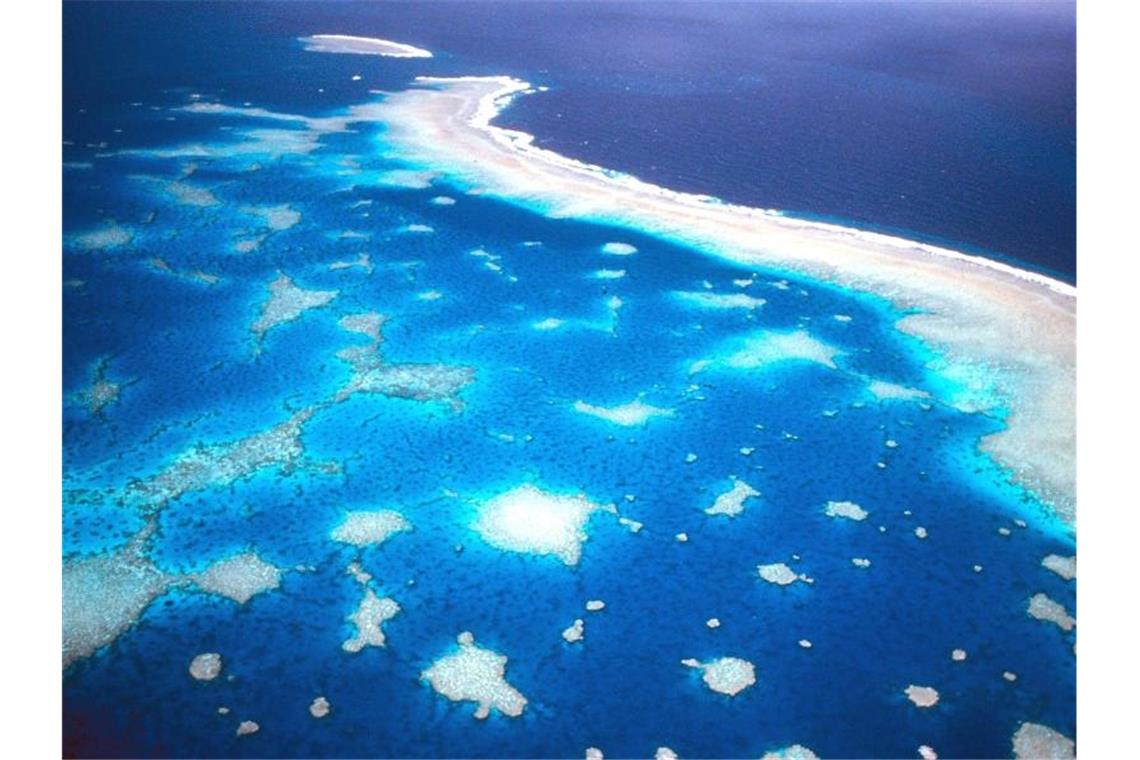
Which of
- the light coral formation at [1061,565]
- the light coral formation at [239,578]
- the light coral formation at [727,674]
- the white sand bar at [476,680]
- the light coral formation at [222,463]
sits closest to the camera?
the white sand bar at [476,680]

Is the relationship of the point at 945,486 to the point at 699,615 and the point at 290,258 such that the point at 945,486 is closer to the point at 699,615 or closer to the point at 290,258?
the point at 699,615

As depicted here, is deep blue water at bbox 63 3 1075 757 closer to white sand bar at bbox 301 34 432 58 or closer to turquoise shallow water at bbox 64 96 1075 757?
turquoise shallow water at bbox 64 96 1075 757

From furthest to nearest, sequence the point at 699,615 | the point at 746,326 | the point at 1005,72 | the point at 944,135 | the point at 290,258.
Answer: the point at 1005,72, the point at 944,135, the point at 290,258, the point at 746,326, the point at 699,615

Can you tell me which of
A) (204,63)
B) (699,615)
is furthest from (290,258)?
(204,63)

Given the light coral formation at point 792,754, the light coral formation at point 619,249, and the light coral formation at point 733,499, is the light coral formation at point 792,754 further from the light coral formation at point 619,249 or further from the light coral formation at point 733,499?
the light coral formation at point 619,249

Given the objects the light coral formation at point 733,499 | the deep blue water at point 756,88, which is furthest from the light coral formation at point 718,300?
the deep blue water at point 756,88

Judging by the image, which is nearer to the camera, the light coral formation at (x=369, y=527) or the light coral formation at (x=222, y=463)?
the light coral formation at (x=369, y=527)
